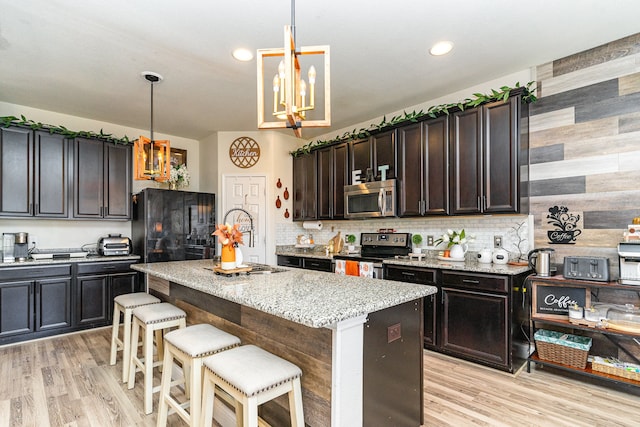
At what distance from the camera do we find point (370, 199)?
404 centimetres

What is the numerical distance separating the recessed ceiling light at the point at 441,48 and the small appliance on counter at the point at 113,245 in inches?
168

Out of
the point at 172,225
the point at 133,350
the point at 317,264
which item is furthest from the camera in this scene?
the point at 172,225

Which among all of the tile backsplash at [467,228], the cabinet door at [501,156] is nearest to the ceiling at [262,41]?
the cabinet door at [501,156]

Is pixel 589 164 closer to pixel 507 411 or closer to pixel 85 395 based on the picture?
pixel 507 411

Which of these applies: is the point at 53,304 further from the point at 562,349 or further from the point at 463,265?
the point at 562,349

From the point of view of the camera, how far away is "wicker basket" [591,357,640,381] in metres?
2.35

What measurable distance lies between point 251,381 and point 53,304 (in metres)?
3.62

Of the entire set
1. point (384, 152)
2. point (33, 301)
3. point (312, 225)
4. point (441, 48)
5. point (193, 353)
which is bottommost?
point (33, 301)

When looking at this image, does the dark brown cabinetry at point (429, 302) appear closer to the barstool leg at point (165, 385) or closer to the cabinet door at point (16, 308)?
the barstool leg at point (165, 385)

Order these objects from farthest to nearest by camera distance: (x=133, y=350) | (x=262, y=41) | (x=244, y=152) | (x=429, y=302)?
(x=244, y=152)
(x=429, y=302)
(x=262, y=41)
(x=133, y=350)

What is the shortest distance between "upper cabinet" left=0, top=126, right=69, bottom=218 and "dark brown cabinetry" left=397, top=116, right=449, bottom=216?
13.3ft

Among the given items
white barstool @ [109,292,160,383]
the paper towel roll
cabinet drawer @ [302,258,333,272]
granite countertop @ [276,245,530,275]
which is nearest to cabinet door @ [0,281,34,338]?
white barstool @ [109,292,160,383]

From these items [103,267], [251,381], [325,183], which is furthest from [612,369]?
[103,267]

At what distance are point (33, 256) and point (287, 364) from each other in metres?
3.98
